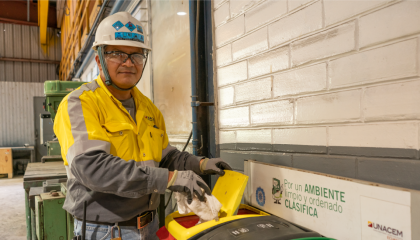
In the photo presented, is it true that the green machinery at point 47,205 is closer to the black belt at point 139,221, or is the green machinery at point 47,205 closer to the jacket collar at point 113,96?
the black belt at point 139,221

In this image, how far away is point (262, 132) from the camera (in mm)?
1715

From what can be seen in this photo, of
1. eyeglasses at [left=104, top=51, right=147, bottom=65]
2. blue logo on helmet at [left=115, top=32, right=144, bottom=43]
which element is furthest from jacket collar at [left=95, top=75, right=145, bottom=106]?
blue logo on helmet at [left=115, top=32, right=144, bottom=43]

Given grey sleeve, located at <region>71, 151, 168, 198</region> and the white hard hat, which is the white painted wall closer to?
the white hard hat

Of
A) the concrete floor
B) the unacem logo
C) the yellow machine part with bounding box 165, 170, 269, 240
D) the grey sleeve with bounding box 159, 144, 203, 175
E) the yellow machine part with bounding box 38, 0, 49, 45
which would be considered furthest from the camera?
the yellow machine part with bounding box 38, 0, 49, 45

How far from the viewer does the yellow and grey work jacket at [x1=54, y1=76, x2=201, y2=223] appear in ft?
4.09

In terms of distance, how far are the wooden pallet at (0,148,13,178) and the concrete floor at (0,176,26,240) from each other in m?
0.45

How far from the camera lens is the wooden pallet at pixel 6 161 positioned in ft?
26.1

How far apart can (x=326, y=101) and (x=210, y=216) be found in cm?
76

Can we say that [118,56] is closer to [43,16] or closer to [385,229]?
[385,229]

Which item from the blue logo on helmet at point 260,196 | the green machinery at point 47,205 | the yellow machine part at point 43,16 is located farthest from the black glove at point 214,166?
the yellow machine part at point 43,16

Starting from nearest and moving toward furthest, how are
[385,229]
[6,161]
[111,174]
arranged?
[385,229], [111,174], [6,161]

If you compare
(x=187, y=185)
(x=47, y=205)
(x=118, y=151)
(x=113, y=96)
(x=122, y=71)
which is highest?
(x=122, y=71)

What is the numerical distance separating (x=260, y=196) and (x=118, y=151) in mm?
829

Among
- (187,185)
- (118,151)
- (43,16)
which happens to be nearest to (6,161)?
(43,16)
